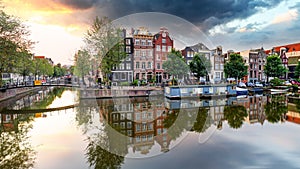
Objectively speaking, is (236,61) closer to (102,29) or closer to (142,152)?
(102,29)

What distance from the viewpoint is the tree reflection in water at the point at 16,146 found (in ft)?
32.1

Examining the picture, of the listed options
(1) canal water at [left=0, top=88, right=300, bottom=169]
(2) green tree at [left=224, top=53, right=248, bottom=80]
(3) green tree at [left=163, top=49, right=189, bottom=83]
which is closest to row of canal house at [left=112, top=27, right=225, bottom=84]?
(2) green tree at [left=224, top=53, right=248, bottom=80]

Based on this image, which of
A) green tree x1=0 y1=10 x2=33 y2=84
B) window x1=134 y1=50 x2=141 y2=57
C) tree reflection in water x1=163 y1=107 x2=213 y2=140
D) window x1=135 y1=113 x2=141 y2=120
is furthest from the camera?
window x1=134 y1=50 x2=141 y2=57

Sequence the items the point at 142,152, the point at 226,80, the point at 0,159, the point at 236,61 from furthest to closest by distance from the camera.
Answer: the point at 226,80
the point at 236,61
the point at 142,152
the point at 0,159

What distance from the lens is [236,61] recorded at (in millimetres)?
45719

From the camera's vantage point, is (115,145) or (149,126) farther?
(149,126)

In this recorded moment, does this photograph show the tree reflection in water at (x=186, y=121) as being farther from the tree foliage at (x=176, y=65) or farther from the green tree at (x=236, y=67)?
the green tree at (x=236, y=67)

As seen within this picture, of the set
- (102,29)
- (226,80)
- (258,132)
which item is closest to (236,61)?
(226,80)

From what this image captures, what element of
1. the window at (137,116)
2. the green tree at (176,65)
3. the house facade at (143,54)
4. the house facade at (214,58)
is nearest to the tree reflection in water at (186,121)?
the window at (137,116)

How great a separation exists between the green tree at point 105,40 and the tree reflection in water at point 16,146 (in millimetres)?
17032

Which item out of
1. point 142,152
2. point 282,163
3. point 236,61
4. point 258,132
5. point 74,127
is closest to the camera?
point 282,163

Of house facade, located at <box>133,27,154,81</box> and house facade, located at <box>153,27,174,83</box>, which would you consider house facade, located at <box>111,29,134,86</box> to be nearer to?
house facade, located at <box>133,27,154,81</box>

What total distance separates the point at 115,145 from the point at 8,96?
27.9 meters

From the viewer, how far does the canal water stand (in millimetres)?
9797
